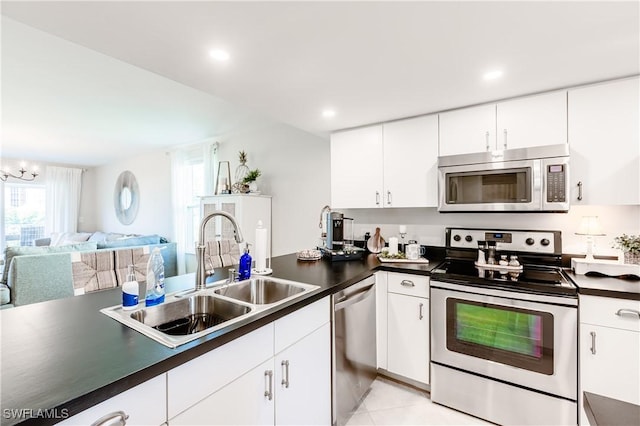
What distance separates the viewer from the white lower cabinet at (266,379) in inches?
35.0

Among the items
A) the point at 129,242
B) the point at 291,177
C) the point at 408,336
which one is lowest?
the point at 408,336

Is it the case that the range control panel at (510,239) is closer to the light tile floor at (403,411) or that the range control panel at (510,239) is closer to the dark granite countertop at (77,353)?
the light tile floor at (403,411)

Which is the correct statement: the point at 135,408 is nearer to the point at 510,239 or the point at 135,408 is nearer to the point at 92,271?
the point at 510,239

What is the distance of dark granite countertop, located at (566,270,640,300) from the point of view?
1.44 meters

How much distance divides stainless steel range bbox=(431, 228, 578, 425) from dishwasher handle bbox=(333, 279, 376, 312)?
0.42 m

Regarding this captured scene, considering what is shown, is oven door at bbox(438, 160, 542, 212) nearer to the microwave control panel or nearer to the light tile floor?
the microwave control panel

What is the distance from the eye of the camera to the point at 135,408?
746 mm

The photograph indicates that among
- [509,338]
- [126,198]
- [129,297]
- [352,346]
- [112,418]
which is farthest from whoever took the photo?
[126,198]

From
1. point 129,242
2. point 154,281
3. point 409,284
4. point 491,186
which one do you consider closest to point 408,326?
point 409,284

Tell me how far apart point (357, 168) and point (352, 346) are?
1.56 meters

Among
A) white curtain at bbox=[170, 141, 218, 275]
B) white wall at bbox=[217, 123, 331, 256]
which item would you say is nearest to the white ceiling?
white wall at bbox=[217, 123, 331, 256]

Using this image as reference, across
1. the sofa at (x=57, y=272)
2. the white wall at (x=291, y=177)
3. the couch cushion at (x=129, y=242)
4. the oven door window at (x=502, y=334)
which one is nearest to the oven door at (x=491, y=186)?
the oven door window at (x=502, y=334)

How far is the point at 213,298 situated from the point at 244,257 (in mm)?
338

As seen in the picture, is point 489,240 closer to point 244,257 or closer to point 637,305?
point 637,305
